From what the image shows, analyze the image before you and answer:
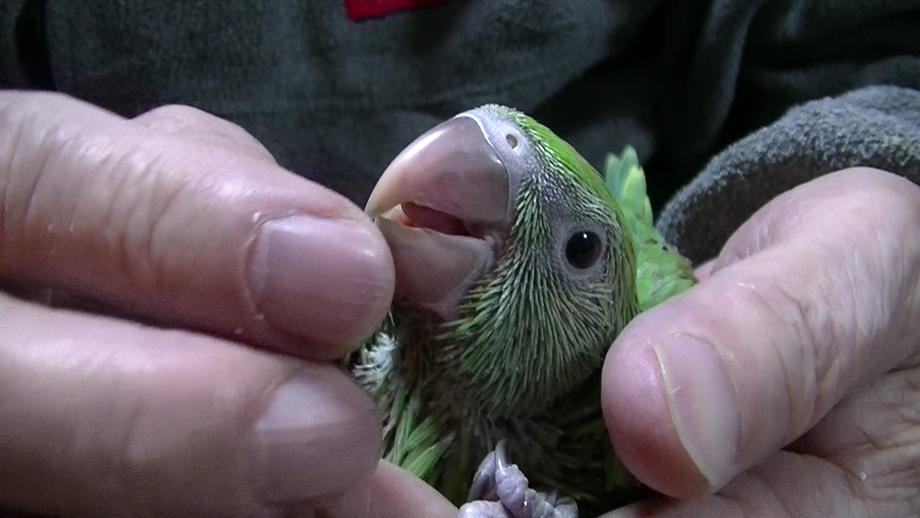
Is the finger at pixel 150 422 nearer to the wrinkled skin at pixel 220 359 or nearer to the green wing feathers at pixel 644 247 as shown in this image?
the wrinkled skin at pixel 220 359

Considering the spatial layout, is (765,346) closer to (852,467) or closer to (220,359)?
(852,467)

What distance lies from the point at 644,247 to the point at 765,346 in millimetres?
367

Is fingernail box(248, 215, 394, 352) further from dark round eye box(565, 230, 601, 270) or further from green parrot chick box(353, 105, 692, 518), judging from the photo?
dark round eye box(565, 230, 601, 270)

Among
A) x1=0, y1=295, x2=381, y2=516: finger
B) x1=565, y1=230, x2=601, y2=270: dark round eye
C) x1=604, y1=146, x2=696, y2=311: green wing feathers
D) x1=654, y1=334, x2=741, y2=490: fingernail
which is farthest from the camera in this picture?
x1=604, y1=146, x2=696, y2=311: green wing feathers

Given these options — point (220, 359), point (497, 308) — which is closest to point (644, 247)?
point (497, 308)

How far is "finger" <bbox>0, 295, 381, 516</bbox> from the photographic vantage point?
1.65 ft

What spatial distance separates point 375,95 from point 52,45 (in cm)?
47

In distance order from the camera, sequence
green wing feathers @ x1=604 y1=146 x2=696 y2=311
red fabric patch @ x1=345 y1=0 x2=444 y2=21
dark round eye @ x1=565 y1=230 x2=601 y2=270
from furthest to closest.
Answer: red fabric patch @ x1=345 y1=0 x2=444 y2=21 → green wing feathers @ x1=604 y1=146 x2=696 y2=311 → dark round eye @ x1=565 y1=230 x2=601 y2=270

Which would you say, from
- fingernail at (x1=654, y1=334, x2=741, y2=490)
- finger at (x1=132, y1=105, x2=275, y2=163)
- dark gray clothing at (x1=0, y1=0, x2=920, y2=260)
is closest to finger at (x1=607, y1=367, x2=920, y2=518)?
fingernail at (x1=654, y1=334, x2=741, y2=490)

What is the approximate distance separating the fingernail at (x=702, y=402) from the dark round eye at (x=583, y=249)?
0.13 metres

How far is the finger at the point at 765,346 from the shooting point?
2.09ft

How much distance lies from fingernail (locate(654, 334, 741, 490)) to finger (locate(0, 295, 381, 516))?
0.96 ft

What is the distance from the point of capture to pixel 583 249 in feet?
2.43

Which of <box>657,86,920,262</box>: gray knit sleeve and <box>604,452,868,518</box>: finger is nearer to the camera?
<box>604,452,868,518</box>: finger
